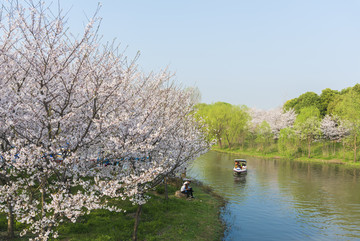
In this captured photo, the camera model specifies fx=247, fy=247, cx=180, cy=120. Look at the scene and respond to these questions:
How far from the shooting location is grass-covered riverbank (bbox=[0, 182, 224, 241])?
41.1 feet

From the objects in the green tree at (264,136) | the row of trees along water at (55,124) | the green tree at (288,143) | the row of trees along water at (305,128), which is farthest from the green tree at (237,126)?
the row of trees along water at (55,124)

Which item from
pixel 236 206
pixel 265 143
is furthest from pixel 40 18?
pixel 265 143

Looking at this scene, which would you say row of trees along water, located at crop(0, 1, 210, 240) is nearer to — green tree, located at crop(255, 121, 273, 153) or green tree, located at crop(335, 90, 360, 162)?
green tree, located at crop(335, 90, 360, 162)

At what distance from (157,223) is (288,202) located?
13.9 metres

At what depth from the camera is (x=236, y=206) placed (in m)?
20.9

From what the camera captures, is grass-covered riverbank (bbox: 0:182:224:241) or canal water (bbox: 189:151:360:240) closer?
grass-covered riverbank (bbox: 0:182:224:241)

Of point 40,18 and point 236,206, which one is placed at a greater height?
point 40,18

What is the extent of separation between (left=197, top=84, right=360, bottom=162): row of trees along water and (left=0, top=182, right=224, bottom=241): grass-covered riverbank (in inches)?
888

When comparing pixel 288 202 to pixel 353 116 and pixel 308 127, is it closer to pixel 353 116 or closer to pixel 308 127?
pixel 353 116

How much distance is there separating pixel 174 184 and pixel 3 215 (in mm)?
14245

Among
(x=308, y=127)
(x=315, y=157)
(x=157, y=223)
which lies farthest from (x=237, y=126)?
(x=157, y=223)

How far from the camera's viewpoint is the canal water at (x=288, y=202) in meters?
16.2

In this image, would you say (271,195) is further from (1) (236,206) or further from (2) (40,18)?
(2) (40,18)

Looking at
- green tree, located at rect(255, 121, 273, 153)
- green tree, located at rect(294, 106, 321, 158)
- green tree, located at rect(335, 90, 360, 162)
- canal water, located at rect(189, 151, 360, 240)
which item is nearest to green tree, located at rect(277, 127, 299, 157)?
green tree, located at rect(294, 106, 321, 158)
